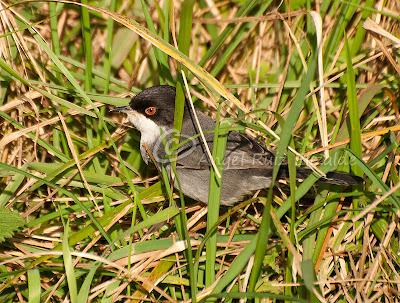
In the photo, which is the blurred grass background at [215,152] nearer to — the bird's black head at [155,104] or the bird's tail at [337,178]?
the bird's tail at [337,178]

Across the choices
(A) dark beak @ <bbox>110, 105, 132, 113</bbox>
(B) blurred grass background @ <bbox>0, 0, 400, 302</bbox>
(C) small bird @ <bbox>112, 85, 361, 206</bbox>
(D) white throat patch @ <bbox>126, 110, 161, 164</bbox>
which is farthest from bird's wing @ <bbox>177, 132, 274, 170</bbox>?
(A) dark beak @ <bbox>110, 105, 132, 113</bbox>

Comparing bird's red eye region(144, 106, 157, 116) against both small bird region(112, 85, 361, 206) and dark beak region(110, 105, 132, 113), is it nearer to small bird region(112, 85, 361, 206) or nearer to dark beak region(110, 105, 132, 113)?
small bird region(112, 85, 361, 206)

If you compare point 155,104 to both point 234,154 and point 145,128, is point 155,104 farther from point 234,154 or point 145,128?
point 234,154

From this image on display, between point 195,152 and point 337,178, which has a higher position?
point 195,152

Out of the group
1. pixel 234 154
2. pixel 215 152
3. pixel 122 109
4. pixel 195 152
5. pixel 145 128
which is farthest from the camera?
pixel 145 128

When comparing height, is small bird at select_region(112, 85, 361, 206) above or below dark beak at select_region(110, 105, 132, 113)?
below

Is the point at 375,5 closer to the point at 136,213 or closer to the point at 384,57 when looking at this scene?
the point at 384,57

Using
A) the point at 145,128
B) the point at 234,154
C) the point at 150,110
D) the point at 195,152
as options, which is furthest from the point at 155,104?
the point at 234,154
